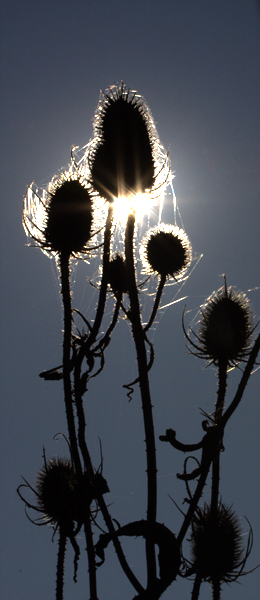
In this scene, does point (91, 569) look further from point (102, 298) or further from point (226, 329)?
point (226, 329)

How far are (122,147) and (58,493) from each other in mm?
2686

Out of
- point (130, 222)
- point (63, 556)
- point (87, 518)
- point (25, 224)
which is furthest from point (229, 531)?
point (25, 224)

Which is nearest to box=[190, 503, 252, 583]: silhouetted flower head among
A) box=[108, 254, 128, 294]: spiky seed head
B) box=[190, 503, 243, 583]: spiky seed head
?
box=[190, 503, 243, 583]: spiky seed head

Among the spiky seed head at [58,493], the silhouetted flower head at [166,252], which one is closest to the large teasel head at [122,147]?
the silhouetted flower head at [166,252]

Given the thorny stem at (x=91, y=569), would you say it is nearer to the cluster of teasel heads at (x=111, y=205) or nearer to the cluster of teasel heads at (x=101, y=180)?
the cluster of teasel heads at (x=111, y=205)

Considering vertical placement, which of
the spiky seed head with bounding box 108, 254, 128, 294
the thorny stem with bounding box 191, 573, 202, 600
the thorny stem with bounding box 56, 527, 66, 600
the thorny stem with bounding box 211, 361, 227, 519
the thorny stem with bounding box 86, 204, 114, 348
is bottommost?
the thorny stem with bounding box 191, 573, 202, 600

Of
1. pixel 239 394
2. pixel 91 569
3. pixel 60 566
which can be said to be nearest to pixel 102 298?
pixel 239 394

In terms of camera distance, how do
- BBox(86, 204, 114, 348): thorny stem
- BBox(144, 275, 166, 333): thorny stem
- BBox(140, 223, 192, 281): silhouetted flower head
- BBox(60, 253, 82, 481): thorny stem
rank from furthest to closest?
BBox(140, 223, 192, 281): silhouetted flower head, BBox(144, 275, 166, 333): thorny stem, BBox(86, 204, 114, 348): thorny stem, BBox(60, 253, 82, 481): thorny stem

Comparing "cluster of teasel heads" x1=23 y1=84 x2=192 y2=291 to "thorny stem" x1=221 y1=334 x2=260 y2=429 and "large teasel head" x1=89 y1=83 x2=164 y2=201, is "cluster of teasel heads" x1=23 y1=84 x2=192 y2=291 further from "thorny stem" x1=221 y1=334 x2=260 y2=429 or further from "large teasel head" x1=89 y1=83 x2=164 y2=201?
"thorny stem" x1=221 y1=334 x2=260 y2=429

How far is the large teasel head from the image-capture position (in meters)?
2.64

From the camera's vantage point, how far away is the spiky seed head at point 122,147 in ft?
8.66

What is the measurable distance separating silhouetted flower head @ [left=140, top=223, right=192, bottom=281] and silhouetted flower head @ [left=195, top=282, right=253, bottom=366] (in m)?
0.44

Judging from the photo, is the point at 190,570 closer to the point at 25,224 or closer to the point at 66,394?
the point at 66,394

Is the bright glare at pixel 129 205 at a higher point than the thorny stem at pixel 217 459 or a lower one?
higher
